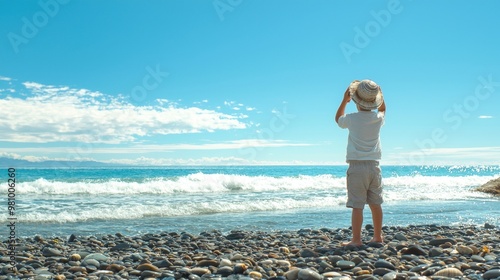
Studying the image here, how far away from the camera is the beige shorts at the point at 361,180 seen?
5.64 metres

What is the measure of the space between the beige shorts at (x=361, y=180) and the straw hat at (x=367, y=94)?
0.71 metres

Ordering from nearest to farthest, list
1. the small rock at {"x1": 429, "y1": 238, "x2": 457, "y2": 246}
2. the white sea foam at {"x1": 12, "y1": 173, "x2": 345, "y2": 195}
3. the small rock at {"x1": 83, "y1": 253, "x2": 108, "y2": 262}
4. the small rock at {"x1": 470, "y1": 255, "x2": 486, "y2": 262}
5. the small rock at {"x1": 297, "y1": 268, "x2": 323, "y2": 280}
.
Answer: the small rock at {"x1": 297, "y1": 268, "x2": 323, "y2": 280} < the small rock at {"x1": 470, "y1": 255, "x2": 486, "y2": 262} < the small rock at {"x1": 83, "y1": 253, "x2": 108, "y2": 262} < the small rock at {"x1": 429, "y1": 238, "x2": 457, "y2": 246} < the white sea foam at {"x1": 12, "y1": 173, "x2": 345, "y2": 195}

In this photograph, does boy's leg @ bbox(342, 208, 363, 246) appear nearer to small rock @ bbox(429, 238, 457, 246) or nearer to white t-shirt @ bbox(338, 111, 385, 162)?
white t-shirt @ bbox(338, 111, 385, 162)

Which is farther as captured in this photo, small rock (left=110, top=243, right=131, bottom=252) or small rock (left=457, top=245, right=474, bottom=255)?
small rock (left=110, top=243, right=131, bottom=252)

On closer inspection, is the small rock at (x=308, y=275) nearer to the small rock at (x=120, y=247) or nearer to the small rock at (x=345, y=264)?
the small rock at (x=345, y=264)

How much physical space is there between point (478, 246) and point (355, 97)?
2.53 meters

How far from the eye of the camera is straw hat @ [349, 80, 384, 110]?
18.3ft

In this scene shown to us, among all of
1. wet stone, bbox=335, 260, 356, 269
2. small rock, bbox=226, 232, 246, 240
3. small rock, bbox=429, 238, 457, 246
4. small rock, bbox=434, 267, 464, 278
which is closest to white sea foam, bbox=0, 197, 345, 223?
small rock, bbox=226, 232, 246, 240

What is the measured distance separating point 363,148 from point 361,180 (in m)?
0.40

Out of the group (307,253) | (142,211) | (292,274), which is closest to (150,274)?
(292,274)

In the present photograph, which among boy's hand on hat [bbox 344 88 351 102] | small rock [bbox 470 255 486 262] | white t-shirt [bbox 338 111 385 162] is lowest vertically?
small rock [bbox 470 255 486 262]

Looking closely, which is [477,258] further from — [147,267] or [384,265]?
[147,267]

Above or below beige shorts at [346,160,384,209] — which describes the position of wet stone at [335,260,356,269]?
below

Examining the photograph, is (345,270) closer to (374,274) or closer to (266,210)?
(374,274)
